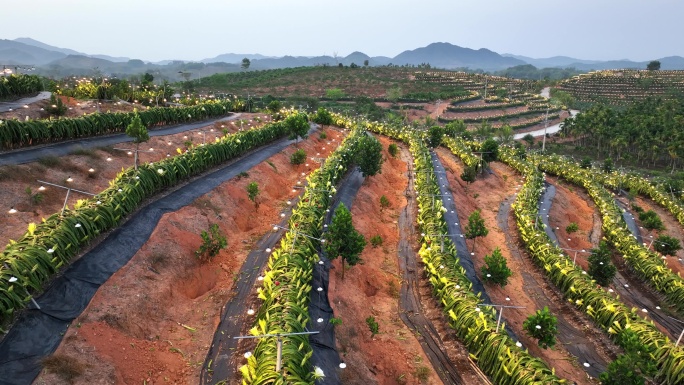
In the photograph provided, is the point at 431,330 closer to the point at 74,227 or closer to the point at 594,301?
the point at 594,301

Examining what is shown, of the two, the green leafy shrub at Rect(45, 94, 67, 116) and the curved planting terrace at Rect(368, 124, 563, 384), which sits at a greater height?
the green leafy shrub at Rect(45, 94, 67, 116)

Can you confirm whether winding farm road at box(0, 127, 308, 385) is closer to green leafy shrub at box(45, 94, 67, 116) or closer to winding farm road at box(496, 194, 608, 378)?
green leafy shrub at box(45, 94, 67, 116)

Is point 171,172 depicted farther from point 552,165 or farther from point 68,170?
point 552,165

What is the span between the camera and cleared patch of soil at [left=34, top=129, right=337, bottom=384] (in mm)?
9977

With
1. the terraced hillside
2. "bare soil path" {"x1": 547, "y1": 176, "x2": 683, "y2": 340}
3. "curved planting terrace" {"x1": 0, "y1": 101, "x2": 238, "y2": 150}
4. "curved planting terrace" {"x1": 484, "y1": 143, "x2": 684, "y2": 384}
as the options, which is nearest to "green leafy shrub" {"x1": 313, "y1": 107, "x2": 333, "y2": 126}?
"curved planting terrace" {"x1": 0, "y1": 101, "x2": 238, "y2": 150}

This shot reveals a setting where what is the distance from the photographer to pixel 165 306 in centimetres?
1298

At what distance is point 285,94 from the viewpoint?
323 feet

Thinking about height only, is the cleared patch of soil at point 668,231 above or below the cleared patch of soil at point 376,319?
below

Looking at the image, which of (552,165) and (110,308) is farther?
(552,165)

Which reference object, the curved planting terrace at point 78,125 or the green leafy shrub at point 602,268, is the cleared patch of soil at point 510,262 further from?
the curved planting terrace at point 78,125

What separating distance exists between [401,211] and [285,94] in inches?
3135

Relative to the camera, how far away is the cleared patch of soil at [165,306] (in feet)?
32.7

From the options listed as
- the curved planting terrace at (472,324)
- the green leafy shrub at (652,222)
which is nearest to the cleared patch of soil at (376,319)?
the curved planting terrace at (472,324)

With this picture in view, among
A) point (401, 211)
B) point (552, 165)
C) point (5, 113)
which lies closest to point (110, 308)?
point (401, 211)
